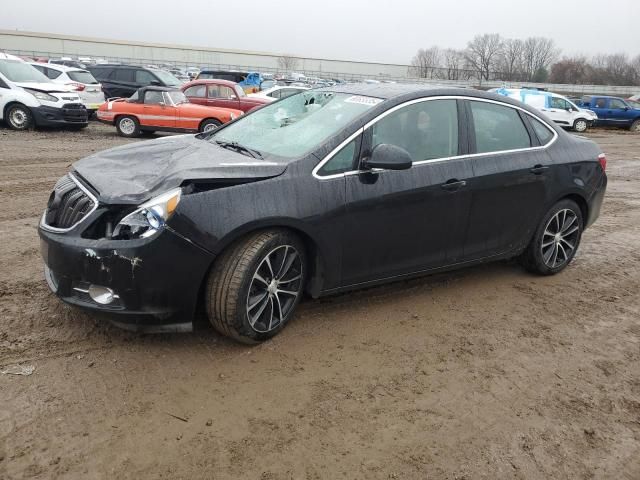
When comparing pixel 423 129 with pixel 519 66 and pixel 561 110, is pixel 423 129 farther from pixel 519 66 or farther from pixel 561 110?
pixel 519 66

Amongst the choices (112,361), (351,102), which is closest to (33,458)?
(112,361)

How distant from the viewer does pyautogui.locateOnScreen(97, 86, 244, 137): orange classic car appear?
48.2ft

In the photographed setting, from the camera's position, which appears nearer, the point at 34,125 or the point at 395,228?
the point at 395,228

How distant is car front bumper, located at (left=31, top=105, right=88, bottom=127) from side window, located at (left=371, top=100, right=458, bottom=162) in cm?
1290

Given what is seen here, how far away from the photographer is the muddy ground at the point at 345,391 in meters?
2.76

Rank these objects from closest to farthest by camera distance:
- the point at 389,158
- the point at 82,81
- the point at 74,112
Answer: the point at 389,158 < the point at 74,112 < the point at 82,81

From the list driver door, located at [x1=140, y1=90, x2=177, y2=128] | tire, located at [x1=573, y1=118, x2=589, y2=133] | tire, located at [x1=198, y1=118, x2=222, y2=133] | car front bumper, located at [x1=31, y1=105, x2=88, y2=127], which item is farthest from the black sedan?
tire, located at [x1=573, y1=118, x2=589, y2=133]

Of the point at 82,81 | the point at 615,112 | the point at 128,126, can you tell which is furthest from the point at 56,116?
the point at 615,112

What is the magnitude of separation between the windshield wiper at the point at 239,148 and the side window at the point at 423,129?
0.85 metres

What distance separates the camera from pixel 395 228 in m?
4.16

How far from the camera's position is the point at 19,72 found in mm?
15086

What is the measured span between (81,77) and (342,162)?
1684 centimetres

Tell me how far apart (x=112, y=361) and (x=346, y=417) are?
4.89 feet

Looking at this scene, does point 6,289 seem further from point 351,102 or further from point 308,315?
point 351,102
